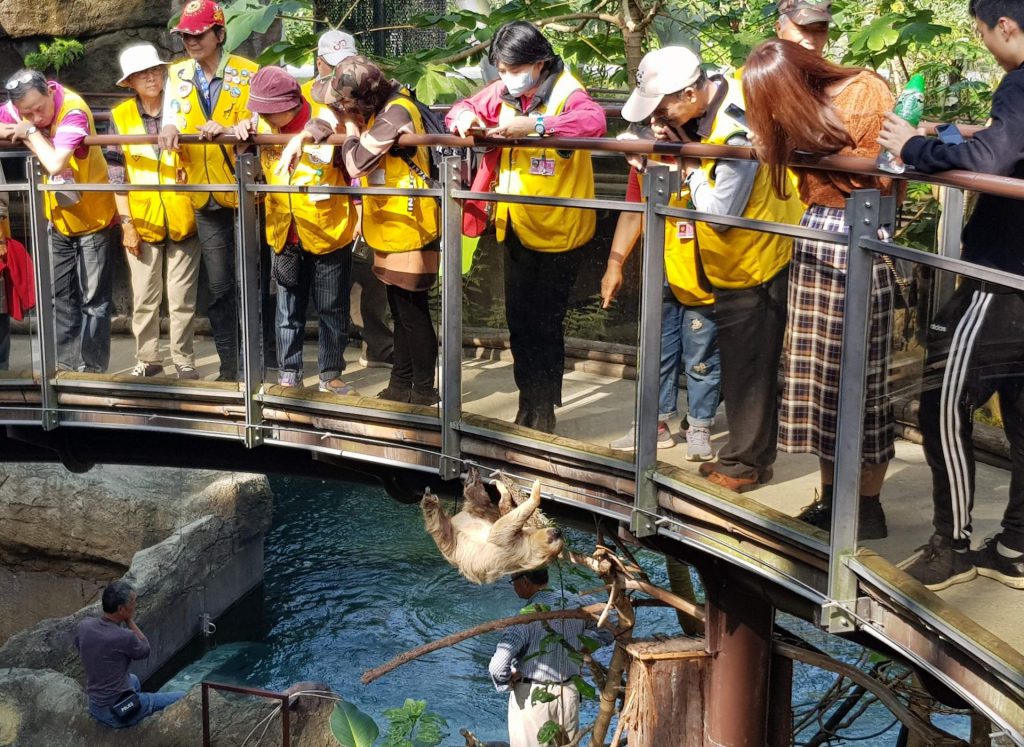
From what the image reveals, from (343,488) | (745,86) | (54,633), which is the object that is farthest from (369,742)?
(343,488)

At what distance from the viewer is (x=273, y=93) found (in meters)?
6.30

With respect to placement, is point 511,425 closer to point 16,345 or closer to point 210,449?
point 210,449

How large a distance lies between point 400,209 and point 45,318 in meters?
2.41

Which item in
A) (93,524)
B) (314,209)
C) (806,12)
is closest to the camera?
(806,12)

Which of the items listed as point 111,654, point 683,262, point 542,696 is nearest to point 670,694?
point 542,696

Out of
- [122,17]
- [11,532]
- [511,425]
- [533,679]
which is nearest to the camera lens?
[511,425]

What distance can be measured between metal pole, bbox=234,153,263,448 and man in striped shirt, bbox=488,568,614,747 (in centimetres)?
155

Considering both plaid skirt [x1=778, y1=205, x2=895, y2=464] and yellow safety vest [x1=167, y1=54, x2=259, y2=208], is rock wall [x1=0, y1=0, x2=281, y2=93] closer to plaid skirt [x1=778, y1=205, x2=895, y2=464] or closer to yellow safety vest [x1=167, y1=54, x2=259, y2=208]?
yellow safety vest [x1=167, y1=54, x2=259, y2=208]

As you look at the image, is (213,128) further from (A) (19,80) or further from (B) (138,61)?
(A) (19,80)

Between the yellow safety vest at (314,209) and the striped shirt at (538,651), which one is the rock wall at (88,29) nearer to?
the yellow safety vest at (314,209)

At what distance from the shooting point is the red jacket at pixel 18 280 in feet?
23.2

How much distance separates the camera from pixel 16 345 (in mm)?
7090

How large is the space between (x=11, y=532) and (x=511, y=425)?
1097 cm

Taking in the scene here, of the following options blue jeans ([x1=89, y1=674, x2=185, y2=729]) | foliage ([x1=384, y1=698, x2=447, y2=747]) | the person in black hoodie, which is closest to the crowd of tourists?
the person in black hoodie
